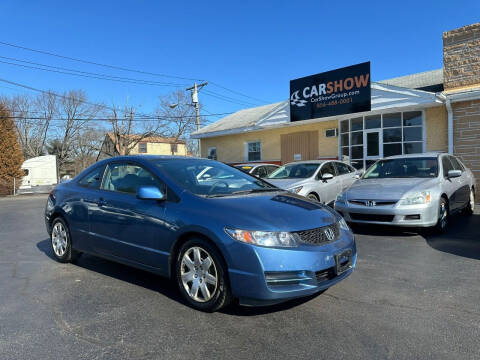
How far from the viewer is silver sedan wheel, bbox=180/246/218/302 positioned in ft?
10.6

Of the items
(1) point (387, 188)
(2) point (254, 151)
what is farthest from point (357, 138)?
(1) point (387, 188)

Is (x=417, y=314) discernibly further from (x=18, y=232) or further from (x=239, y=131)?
(x=239, y=131)

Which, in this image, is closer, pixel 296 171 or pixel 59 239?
pixel 59 239

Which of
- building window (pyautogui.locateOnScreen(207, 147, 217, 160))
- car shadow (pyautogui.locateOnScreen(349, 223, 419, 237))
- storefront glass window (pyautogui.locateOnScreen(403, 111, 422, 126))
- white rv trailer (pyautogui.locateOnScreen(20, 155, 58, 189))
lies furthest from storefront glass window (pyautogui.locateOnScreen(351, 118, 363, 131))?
white rv trailer (pyautogui.locateOnScreen(20, 155, 58, 189))

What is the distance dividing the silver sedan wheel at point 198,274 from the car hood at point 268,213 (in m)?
0.41

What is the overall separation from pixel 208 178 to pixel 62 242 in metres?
2.46

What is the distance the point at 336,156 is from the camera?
14.5m

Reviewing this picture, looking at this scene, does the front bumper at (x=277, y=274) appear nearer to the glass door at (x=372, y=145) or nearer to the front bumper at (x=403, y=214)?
the front bumper at (x=403, y=214)

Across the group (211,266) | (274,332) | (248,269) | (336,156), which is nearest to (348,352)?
(274,332)

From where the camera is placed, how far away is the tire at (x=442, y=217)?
645 centimetres

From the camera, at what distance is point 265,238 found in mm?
3020

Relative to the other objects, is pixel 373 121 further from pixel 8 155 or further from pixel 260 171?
pixel 8 155

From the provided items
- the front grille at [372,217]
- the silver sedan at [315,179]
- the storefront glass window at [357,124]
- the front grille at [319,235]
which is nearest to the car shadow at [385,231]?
the front grille at [372,217]

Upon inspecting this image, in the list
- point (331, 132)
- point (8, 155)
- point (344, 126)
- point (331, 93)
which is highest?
point (331, 93)
